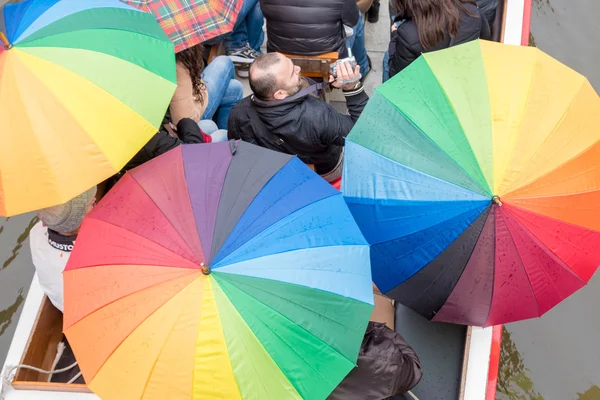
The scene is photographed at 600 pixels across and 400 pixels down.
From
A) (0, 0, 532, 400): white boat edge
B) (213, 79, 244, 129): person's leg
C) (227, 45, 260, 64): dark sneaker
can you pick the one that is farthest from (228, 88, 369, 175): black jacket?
(227, 45, 260, 64): dark sneaker

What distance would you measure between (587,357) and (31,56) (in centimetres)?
456

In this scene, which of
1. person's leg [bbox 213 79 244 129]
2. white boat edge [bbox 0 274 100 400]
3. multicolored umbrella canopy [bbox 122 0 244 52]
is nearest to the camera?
white boat edge [bbox 0 274 100 400]

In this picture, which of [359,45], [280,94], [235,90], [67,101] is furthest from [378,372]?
[359,45]

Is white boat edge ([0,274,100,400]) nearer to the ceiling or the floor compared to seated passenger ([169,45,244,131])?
nearer to the floor

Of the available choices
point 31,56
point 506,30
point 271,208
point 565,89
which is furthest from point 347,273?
point 506,30

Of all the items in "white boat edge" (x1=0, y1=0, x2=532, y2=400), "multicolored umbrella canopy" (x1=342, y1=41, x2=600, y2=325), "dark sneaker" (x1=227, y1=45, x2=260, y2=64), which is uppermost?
"dark sneaker" (x1=227, y1=45, x2=260, y2=64)

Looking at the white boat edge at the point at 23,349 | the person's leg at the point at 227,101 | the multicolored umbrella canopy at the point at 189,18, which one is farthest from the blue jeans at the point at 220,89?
the white boat edge at the point at 23,349

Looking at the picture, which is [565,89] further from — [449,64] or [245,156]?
[245,156]

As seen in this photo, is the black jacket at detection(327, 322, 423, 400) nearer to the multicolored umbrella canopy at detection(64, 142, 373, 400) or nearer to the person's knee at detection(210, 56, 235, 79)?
the multicolored umbrella canopy at detection(64, 142, 373, 400)

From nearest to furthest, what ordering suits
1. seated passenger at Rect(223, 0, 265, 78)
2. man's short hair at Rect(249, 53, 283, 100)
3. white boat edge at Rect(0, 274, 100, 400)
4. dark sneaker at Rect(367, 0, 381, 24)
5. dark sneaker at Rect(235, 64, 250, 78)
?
white boat edge at Rect(0, 274, 100, 400)
man's short hair at Rect(249, 53, 283, 100)
seated passenger at Rect(223, 0, 265, 78)
dark sneaker at Rect(235, 64, 250, 78)
dark sneaker at Rect(367, 0, 381, 24)

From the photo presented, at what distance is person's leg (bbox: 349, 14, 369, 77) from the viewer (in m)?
5.35

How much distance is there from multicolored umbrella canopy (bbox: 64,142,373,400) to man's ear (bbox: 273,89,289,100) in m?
0.77

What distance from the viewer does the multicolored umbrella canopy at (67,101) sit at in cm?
291

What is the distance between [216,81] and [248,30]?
101 cm
